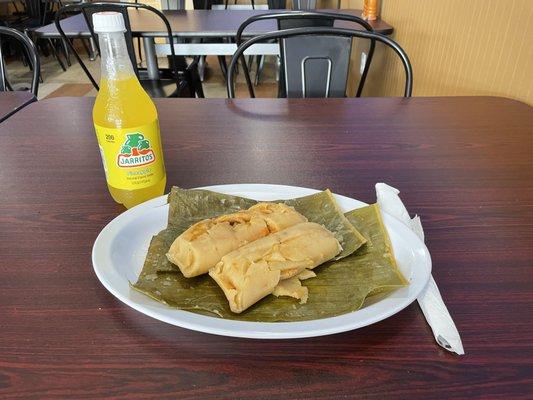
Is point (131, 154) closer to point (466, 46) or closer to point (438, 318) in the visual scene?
point (438, 318)

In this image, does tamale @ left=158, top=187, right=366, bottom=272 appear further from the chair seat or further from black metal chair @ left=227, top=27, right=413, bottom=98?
the chair seat

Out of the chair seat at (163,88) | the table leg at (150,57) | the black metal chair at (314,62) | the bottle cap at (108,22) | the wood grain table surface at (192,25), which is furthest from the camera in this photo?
the table leg at (150,57)

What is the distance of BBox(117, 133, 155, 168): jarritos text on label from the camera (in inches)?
22.7

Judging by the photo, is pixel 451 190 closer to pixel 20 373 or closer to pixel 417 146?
pixel 417 146

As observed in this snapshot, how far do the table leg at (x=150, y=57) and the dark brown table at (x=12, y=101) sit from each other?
1.33m

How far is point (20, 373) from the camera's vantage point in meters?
0.41

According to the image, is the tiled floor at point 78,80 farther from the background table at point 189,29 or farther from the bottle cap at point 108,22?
the bottle cap at point 108,22

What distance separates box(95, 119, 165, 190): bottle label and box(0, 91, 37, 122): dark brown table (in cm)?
64

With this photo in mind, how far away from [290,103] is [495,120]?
20.3 inches

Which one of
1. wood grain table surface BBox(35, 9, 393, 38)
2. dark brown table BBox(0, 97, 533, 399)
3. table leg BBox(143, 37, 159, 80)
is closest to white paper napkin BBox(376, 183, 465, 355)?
dark brown table BBox(0, 97, 533, 399)

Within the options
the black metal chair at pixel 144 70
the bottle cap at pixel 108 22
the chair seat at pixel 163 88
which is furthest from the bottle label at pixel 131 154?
the chair seat at pixel 163 88

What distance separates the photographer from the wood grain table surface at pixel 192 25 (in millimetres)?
2309

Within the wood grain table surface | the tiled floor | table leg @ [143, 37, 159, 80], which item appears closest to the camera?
the wood grain table surface

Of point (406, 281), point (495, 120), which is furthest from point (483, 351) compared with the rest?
point (495, 120)
